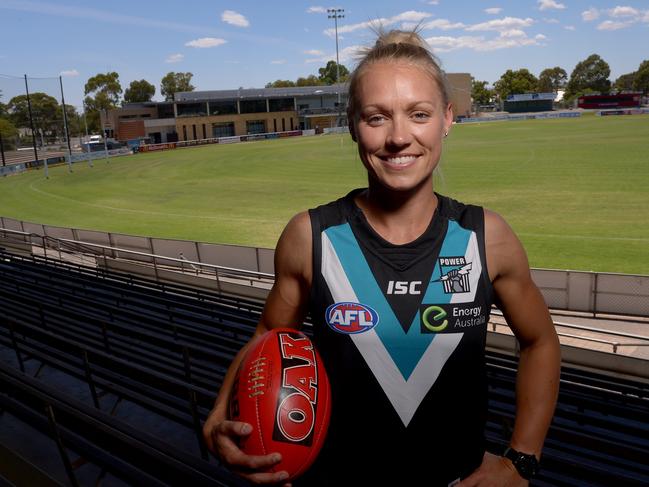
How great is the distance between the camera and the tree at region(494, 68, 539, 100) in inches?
5340

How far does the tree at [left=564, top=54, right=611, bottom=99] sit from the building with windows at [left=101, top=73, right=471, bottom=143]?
6915 centimetres

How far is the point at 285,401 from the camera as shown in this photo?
1890 millimetres

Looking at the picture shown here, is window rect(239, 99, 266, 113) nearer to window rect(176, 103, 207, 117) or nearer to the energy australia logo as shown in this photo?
window rect(176, 103, 207, 117)

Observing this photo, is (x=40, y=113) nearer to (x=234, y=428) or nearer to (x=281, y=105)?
(x=281, y=105)

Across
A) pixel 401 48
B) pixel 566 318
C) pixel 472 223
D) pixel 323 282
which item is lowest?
pixel 566 318

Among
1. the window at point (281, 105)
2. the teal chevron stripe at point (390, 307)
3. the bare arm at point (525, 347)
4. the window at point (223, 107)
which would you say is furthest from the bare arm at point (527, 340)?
the window at point (281, 105)

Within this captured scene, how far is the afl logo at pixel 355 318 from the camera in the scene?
1820 millimetres

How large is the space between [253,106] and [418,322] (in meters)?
95.1

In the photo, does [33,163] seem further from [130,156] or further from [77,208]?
[77,208]

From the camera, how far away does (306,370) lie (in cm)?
191

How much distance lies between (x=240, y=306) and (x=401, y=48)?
8394 mm

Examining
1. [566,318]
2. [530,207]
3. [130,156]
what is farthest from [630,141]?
[130,156]

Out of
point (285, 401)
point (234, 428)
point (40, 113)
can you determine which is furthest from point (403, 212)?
point (40, 113)

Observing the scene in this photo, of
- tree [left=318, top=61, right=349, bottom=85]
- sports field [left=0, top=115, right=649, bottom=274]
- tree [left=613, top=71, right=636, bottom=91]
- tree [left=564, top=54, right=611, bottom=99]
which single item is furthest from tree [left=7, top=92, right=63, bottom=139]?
tree [left=613, top=71, right=636, bottom=91]
